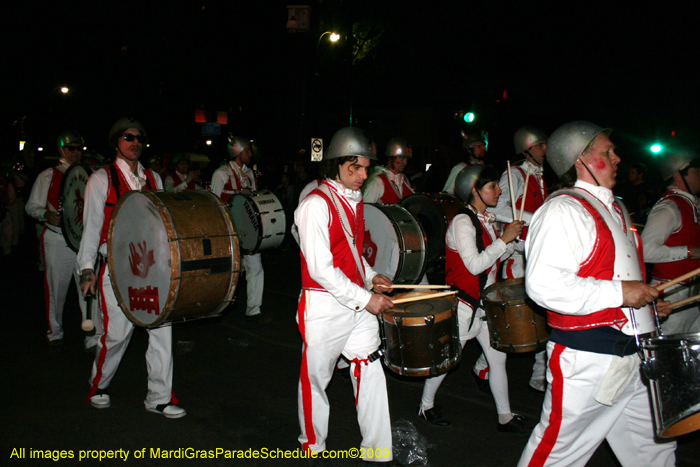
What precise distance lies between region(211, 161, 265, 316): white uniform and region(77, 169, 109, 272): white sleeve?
2.66 meters

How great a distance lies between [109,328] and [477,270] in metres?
2.98

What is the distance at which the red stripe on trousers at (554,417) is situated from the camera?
2641mm

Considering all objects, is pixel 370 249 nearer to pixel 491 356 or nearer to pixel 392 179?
pixel 491 356

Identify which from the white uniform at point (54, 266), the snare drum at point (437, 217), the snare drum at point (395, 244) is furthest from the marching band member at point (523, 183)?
the white uniform at point (54, 266)

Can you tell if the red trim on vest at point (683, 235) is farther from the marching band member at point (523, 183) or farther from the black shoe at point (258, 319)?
the black shoe at point (258, 319)

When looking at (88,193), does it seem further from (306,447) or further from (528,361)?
(528,361)

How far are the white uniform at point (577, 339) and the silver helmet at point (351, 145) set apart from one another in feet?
4.29

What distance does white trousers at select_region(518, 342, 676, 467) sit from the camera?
261cm

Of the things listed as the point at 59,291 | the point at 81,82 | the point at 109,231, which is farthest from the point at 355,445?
the point at 81,82

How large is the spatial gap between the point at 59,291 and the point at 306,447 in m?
4.02

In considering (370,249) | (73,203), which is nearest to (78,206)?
(73,203)

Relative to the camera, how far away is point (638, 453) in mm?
2820

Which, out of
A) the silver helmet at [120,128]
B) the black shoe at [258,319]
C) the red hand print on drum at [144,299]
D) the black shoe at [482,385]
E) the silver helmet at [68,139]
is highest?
the silver helmet at [68,139]

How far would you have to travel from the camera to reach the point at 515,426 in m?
4.24
